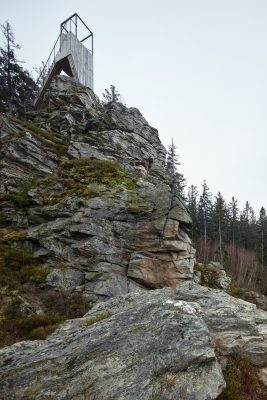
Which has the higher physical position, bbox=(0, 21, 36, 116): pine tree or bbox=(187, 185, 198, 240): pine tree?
bbox=(0, 21, 36, 116): pine tree

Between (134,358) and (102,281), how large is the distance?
29.9ft

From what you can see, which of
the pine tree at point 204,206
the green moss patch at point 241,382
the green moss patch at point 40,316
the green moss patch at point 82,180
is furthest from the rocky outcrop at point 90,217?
the pine tree at point 204,206

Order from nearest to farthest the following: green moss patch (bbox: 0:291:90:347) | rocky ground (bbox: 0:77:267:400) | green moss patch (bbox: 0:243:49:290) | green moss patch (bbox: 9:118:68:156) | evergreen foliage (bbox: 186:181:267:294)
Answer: rocky ground (bbox: 0:77:267:400), green moss patch (bbox: 0:291:90:347), green moss patch (bbox: 0:243:49:290), green moss patch (bbox: 9:118:68:156), evergreen foliage (bbox: 186:181:267:294)

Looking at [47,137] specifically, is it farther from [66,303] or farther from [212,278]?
[212,278]

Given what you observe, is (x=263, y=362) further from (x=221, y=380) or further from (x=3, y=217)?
(x=3, y=217)

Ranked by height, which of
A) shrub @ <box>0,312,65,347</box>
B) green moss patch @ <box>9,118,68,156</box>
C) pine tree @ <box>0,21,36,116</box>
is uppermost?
pine tree @ <box>0,21,36,116</box>

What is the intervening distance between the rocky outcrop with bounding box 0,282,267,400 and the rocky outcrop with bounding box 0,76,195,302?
7522mm

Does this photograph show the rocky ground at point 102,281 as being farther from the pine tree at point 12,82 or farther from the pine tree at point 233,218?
the pine tree at point 233,218

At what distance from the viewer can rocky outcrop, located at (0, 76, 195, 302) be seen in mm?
15414

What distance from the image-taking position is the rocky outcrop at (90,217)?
50.6 ft

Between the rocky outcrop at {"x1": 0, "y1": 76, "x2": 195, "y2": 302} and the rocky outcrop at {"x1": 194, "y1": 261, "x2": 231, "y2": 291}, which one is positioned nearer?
the rocky outcrop at {"x1": 0, "y1": 76, "x2": 195, "y2": 302}

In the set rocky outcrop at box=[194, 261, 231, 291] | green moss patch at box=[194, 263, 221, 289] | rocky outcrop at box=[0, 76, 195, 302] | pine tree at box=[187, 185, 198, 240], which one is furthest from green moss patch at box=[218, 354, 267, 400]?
pine tree at box=[187, 185, 198, 240]

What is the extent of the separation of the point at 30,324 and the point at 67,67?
32.9m

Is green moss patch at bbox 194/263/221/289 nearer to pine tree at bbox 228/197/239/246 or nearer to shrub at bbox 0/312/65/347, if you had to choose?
shrub at bbox 0/312/65/347
